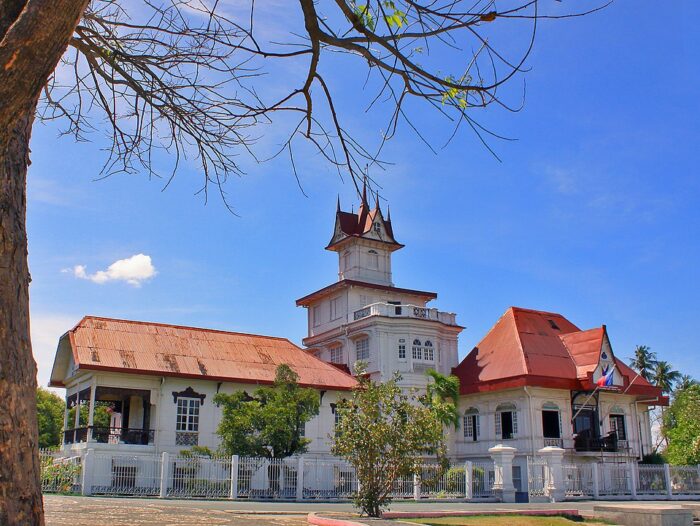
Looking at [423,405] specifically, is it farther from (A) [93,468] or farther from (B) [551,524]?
(A) [93,468]

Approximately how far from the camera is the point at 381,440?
14914 mm

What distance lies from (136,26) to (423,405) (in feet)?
37.7

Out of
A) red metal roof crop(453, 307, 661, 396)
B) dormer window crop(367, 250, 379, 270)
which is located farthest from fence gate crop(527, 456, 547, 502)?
dormer window crop(367, 250, 379, 270)

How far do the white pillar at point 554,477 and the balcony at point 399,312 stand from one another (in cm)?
1381

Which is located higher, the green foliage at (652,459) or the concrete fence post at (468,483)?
the green foliage at (652,459)

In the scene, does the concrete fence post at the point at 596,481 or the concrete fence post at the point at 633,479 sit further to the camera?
the concrete fence post at the point at 633,479

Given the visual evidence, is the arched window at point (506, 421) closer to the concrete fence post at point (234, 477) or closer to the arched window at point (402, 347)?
the arched window at point (402, 347)

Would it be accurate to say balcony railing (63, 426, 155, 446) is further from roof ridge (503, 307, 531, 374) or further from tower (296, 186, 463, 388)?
roof ridge (503, 307, 531, 374)

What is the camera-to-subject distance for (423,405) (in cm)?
1636

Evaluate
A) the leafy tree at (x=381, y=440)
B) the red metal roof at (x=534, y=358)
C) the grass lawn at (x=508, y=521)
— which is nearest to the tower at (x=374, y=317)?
the red metal roof at (x=534, y=358)

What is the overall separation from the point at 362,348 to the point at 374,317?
2441 mm

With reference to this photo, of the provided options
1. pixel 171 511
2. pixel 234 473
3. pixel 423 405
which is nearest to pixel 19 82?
pixel 171 511

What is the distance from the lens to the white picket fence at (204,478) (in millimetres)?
22922

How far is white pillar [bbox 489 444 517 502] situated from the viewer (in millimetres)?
25375
